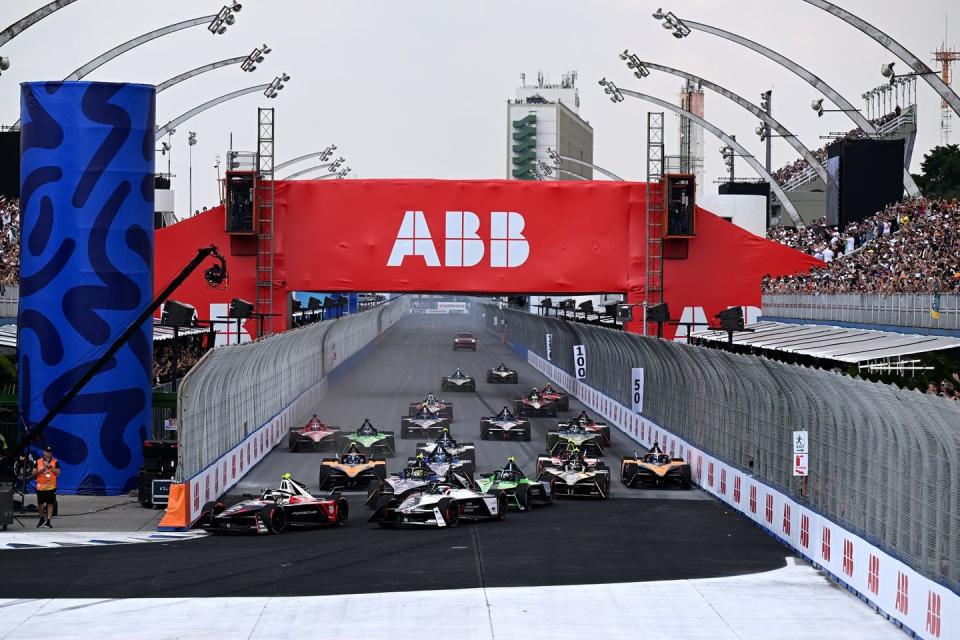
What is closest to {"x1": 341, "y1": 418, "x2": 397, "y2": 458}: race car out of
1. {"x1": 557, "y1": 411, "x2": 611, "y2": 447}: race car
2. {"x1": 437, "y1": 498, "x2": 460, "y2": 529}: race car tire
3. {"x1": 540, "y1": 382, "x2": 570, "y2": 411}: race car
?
{"x1": 557, "y1": 411, "x2": 611, "y2": 447}: race car

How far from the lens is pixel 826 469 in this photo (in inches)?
891

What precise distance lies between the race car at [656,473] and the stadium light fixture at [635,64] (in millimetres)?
22112

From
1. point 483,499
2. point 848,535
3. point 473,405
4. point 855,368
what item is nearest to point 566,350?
point 473,405

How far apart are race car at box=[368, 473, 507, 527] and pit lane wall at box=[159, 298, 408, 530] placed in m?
3.52

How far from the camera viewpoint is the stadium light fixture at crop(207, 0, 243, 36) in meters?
42.4

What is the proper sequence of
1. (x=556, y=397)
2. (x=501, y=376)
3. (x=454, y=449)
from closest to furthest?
1. (x=454, y=449)
2. (x=556, y=397)
3. (x=501, y=376)

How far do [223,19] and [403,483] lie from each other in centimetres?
1902

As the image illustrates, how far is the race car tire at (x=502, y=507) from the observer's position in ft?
90.6

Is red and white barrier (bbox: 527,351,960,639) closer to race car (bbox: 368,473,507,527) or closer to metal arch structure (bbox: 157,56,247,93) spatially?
race car (bbox: 368,473,507,527)

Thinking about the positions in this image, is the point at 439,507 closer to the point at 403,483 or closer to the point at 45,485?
the point at 403,483

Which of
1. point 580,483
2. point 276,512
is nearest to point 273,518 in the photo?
point 276,512

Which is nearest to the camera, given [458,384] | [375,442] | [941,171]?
[375,442]

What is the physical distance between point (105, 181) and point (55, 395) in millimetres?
Answer: 4856

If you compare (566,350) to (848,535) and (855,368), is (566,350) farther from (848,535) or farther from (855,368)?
(848,535)
